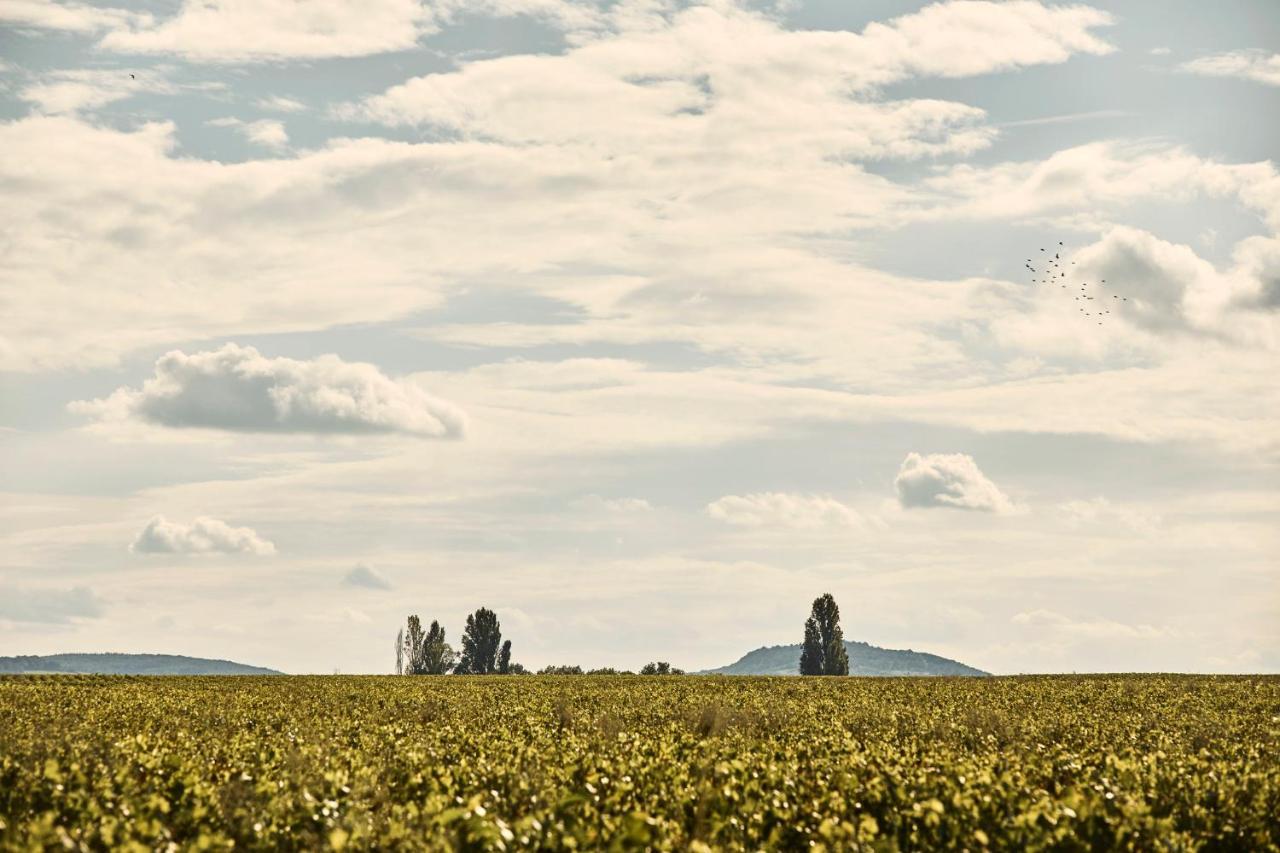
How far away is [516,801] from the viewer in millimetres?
14852

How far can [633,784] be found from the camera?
51.8 feet

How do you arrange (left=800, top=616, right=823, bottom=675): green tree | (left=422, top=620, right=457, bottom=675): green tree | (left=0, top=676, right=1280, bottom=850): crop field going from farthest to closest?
(left=422, top=620, right=457, bottom=675): green tree, (left=800, top=616, right=823, bottom=675): green tree, (left=0, top=676, right=1280, bottom=850): crop field

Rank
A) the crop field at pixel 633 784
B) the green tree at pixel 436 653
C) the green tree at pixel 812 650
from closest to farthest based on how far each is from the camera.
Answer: the crop field at pixel 633 784, the green tree at pixel 812 650, the green tree at pixel 436 653

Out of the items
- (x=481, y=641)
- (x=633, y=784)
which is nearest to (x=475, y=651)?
(x=481, y=641)

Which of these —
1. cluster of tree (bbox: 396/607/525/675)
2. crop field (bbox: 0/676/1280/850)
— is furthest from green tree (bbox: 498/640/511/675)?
crop field (bbox: 0/676/1280/850)

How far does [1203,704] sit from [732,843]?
33.5 metres

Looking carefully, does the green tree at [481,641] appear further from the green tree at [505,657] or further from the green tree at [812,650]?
the green tree at [812,650]

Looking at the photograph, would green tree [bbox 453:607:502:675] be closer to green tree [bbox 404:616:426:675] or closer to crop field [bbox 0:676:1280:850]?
green tree [bbox 404:616:426:675]

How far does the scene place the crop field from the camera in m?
12.5

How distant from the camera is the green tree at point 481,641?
520 ft

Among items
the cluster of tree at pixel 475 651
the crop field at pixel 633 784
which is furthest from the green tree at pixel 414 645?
the crop field at pixel 633 784

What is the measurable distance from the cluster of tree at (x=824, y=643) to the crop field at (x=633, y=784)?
10477 cm

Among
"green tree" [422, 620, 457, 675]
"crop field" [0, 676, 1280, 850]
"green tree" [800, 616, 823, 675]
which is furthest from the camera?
"green tree" [422, 620, 457, 675]

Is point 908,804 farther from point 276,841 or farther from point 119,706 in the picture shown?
point 119,706
